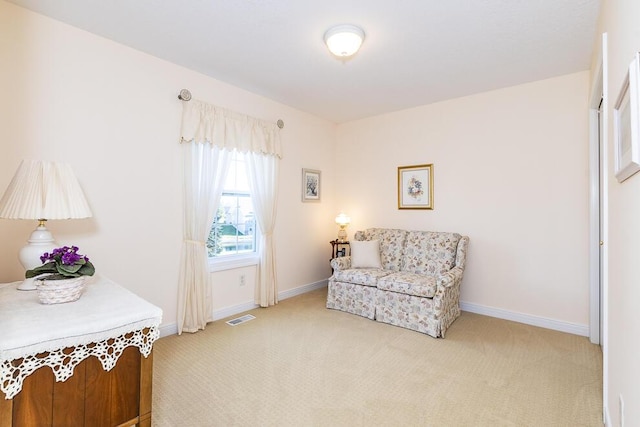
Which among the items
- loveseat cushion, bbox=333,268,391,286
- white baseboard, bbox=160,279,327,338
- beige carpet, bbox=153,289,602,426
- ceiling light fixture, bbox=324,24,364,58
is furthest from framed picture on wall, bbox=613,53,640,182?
white baseboard, bbox=160,279,327,338

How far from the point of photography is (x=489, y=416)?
1889 mm

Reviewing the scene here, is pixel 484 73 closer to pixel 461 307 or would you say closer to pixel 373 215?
pixel 373 215

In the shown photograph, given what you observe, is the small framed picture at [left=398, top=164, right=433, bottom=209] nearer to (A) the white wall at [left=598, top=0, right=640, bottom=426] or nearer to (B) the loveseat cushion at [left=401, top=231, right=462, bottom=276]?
(B) the loveseat cushion at [left=401, top=231, right=462, bottom=276]

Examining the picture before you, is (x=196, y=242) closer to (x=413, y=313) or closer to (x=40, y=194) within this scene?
(x=40, y=194)

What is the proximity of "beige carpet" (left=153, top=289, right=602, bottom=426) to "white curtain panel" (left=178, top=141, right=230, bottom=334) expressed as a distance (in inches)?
8.9

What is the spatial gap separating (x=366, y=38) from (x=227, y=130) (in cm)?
174

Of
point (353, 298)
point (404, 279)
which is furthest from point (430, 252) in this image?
point (353, 298)

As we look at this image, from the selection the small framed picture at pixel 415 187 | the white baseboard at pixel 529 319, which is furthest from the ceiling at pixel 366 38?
the white baseboard at pixel 529 319

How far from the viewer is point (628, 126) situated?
48.4 inches

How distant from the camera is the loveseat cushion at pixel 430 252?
3.68 metres

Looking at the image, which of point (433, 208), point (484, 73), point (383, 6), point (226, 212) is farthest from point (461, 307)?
point (383, 6)

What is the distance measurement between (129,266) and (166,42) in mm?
2001

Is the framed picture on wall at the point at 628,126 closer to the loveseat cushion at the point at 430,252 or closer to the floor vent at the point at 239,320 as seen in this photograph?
the loveseat cushion at the point at 430,252

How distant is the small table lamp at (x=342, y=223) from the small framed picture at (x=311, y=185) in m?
0.43
